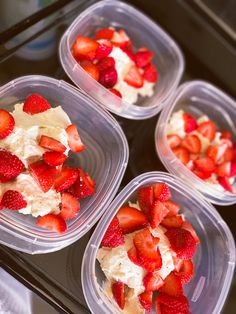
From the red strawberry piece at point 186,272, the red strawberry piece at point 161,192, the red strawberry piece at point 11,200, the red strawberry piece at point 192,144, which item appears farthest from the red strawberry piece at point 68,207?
the red strawberry piece at point 192,144

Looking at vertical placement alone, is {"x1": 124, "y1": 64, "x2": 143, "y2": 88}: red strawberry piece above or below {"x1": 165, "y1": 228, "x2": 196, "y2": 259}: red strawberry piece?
above

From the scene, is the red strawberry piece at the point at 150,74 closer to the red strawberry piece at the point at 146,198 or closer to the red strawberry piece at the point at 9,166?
the red strawberry piece at the point at 146,198

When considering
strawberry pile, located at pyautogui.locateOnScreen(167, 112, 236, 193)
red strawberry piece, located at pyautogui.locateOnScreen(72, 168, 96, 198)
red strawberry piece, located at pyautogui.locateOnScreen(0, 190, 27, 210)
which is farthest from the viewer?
strawberry pile, located at pyautogui.locateOnScreen(167, 112, 236, 193)

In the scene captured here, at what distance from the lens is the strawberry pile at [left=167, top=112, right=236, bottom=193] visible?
1.48 meters

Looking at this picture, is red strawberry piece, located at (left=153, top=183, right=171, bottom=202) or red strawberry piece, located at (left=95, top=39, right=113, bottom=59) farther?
red strawberry piece, located at (left=95, top=39, right=113, bottom=59)

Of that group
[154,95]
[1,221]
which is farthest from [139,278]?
[154,95]

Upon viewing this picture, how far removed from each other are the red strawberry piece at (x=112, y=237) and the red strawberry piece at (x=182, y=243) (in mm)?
147

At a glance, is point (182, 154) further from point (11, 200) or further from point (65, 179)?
point (11, 200)

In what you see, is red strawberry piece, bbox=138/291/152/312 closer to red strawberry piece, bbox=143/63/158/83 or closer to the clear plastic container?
the clear plastic container

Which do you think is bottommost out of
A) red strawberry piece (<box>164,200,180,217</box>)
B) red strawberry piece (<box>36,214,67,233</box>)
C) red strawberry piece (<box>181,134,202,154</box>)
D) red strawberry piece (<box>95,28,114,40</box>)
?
red strawberry piece (<box>36,214,67,233</box>)

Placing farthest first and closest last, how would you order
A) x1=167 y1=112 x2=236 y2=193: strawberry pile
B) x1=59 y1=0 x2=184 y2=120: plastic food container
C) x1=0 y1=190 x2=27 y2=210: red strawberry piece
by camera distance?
x1=167 y1=112 x2=236 y2=193: strawberry pile < x1=59 y1=0 x2=184 y2=120: plastic food container < x1=0 y1=190 x2=27 y2=210: red strawberry piece

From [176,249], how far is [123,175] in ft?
0.81

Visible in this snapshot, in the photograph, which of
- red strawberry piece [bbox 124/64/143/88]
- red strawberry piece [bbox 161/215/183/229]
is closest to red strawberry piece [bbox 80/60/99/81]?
red strawberry piece [bbox 124/64/143/88]

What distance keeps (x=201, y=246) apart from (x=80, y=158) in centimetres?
43
